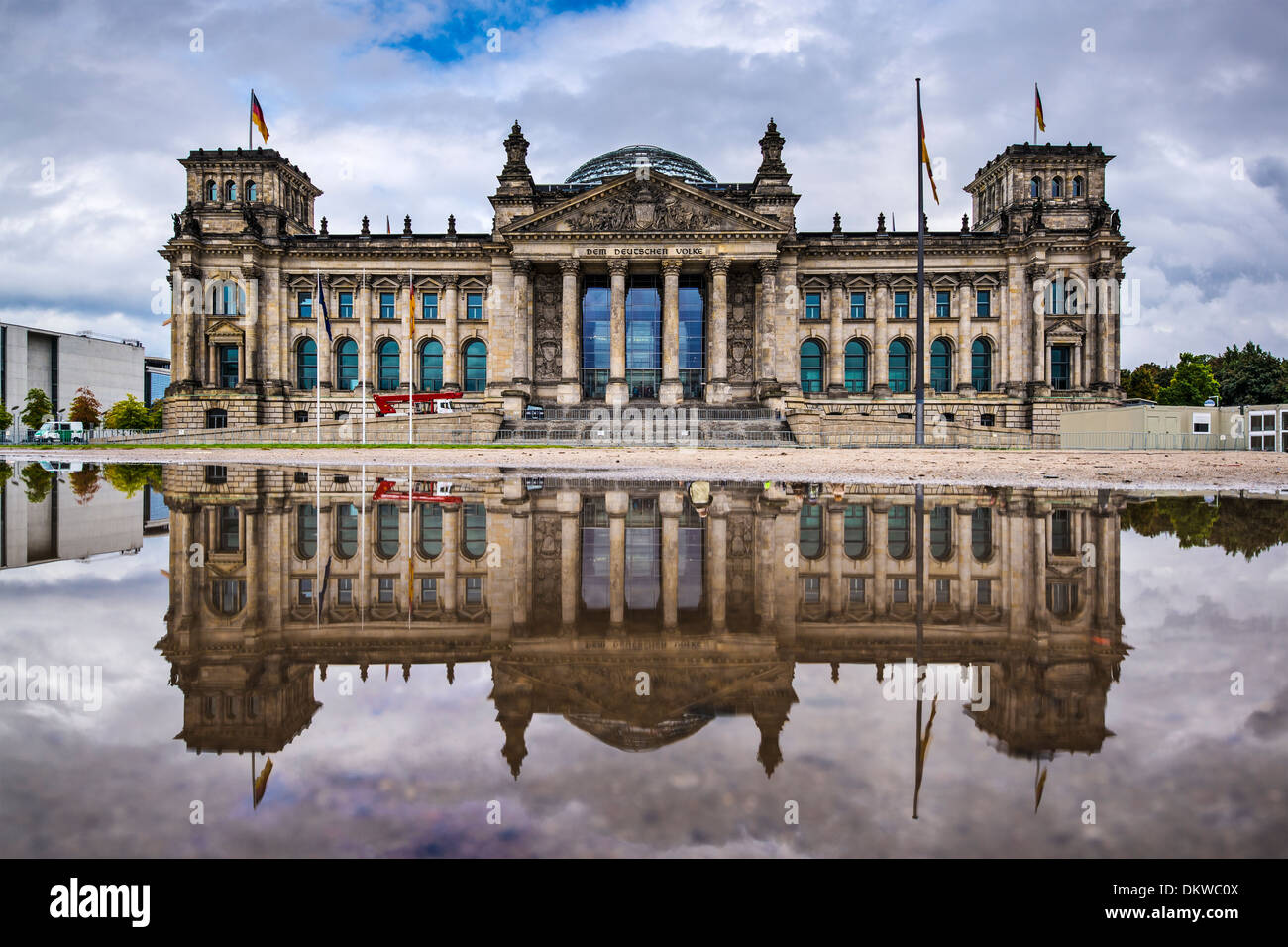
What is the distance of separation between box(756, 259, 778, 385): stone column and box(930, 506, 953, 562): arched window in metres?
44.4

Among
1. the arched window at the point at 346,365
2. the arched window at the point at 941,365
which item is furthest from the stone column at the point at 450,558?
the arched window at the point at 941,365

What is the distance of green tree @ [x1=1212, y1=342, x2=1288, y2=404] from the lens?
251 feet

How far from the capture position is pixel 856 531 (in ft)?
25.5

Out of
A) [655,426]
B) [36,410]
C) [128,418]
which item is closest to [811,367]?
[655,426]

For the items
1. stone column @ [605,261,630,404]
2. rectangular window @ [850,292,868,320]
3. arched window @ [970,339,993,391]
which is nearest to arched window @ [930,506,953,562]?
stone column @ [605,261,630,404]

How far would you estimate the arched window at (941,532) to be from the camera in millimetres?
6379

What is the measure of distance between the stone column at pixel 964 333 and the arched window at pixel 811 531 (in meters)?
52.5

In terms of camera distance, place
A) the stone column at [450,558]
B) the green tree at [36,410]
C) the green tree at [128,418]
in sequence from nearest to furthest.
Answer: the stone column at [450,558] → the green tree at [36,410] → the green tree at [128,418]

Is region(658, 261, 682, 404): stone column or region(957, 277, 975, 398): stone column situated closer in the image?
region(658, 261, 682, 404): stone column

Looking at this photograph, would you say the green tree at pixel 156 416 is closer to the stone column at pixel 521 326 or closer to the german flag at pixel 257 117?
the german flag at pixel 257 117

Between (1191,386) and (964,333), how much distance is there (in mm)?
48359

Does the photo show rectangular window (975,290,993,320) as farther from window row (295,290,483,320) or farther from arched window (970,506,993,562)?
arched window (970,506,993,562)

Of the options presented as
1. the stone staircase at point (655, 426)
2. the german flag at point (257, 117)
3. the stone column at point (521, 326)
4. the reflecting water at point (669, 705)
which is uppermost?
the german flag at point (257, 117)

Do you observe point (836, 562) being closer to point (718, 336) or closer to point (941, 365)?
point (718, 336)
